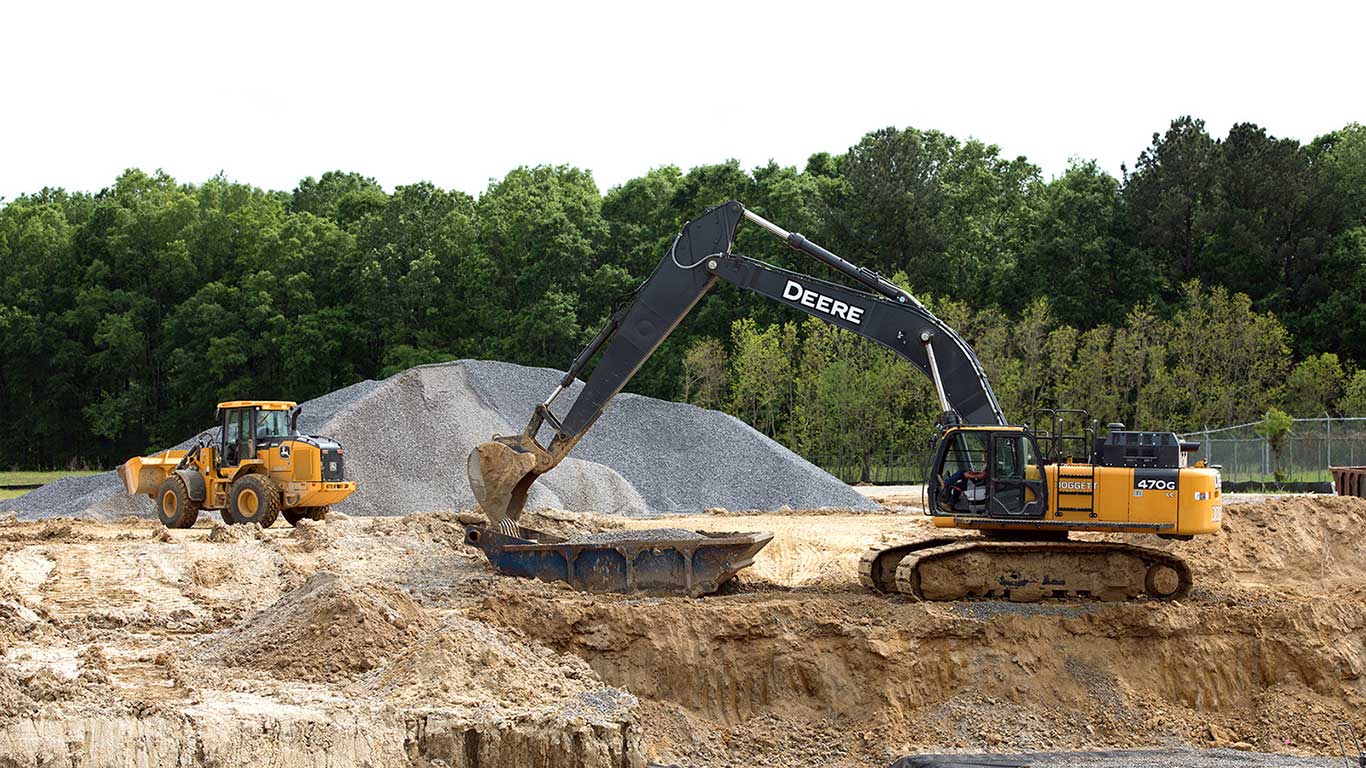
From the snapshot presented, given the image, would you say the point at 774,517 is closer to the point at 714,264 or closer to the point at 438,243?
the point at 714,264

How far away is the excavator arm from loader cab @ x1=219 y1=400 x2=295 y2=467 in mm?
7675

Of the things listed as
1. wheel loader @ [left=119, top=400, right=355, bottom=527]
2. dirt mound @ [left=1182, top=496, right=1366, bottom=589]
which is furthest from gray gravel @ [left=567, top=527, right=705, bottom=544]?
dirt mound @ [left=1182, top=496, right=1366, bottom=589]

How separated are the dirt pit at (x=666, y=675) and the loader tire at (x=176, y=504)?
24.1 ft

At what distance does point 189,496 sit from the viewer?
22.8m

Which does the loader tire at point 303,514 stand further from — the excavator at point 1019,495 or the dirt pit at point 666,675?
the excavator at point 1019,495

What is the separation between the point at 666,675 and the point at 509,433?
1797 cm

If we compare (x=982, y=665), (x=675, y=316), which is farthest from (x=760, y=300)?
(x=982, y=665)

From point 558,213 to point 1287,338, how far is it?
27863 millimetres

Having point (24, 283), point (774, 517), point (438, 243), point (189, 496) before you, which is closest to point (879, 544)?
point (774, 517)

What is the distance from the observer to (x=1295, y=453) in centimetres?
3531

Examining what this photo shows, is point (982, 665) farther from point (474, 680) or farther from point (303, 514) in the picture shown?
point (303, 514)

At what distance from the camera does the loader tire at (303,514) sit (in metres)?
23.2

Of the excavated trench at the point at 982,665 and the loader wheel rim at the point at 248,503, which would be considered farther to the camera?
the loader wheel rim at the point at 248,503

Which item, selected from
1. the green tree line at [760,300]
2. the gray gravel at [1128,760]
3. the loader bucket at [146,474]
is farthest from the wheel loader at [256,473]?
the green tree line at [760,300]
